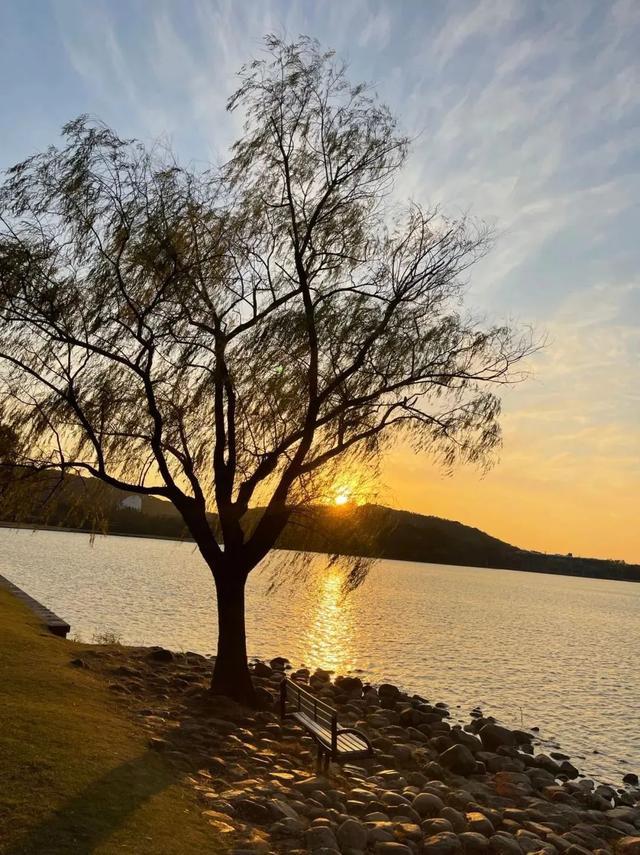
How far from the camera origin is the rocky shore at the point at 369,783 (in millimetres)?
8789

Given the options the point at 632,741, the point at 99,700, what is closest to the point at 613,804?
the point at 632,741

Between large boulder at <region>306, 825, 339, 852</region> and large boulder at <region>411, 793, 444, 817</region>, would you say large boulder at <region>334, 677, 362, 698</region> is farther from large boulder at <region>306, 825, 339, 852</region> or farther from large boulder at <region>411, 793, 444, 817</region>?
large boulder at <region>306, 825, 339, 852</region>

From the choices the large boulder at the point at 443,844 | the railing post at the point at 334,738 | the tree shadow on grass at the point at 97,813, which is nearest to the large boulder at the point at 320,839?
the large boulder at the point at 443,844

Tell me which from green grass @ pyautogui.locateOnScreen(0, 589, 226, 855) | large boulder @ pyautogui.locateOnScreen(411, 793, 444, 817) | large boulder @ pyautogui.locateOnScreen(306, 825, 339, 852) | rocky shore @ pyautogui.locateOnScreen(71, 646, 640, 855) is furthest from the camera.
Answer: large boulder @ pyautogui.locateOnScreen(411, 793, 444, 817)

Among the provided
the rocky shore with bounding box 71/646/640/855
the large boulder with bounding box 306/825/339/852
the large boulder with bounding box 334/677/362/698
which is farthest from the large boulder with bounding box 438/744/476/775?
the large boulder with bounding box 306/825/339/852

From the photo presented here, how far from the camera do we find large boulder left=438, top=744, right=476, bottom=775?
14328mm

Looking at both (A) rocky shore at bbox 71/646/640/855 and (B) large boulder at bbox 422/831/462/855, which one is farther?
(B) large boulder at bbox 422/831/462/855

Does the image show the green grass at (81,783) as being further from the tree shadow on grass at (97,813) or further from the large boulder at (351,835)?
the large boulder at (351,835)

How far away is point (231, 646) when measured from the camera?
1516cm

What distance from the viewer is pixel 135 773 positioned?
898 cm

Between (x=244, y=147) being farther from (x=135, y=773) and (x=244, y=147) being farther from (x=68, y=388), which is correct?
(x=135, y=773)

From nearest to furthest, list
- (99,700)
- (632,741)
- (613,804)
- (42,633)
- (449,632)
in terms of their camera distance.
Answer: (99,700) → (613,804) → (42,633) → (632,741) → (449,632)

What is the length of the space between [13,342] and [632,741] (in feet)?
68.2

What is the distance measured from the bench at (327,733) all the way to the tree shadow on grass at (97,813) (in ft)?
8.65
